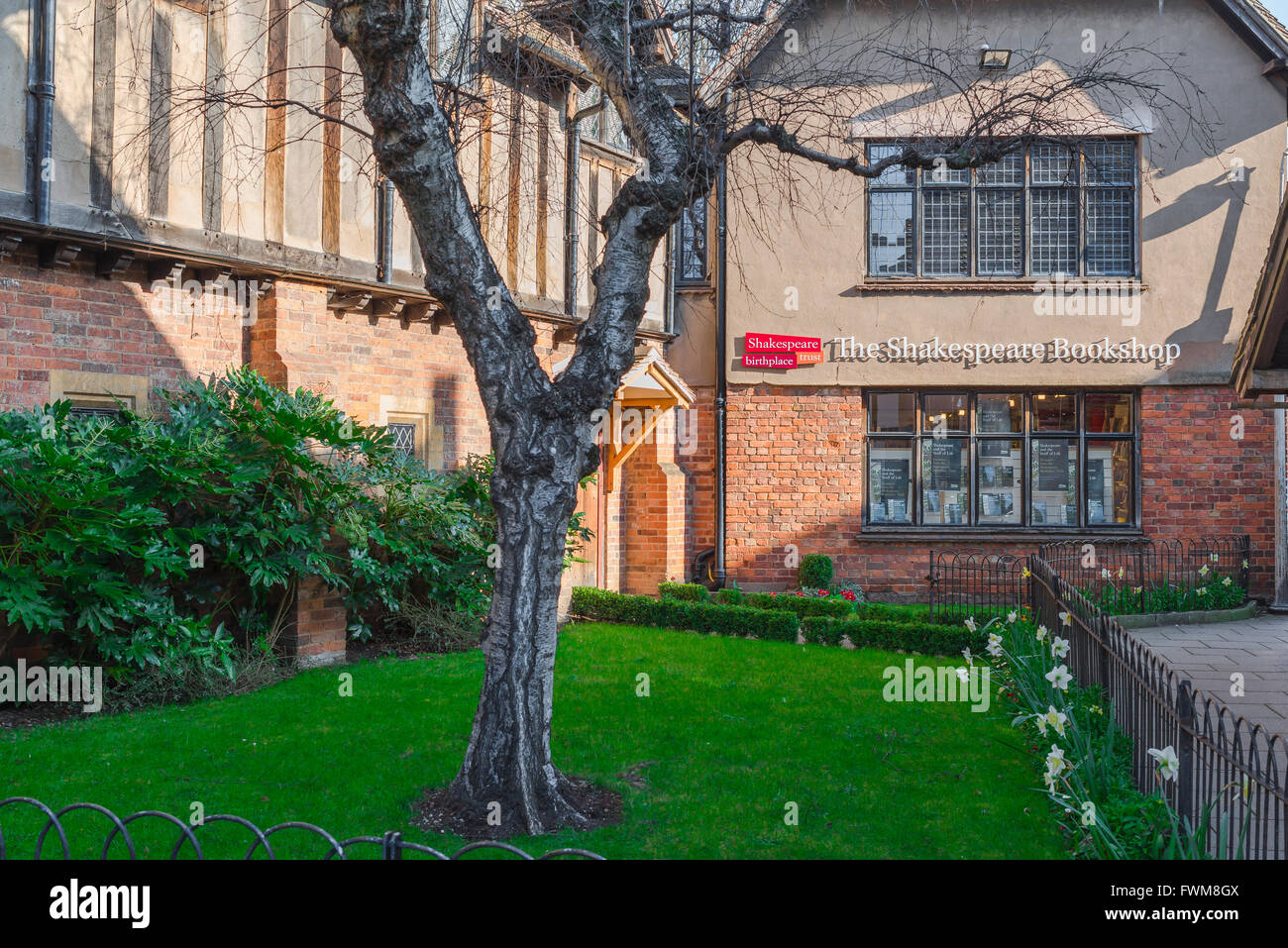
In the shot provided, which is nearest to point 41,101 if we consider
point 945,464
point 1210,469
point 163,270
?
point 163,270

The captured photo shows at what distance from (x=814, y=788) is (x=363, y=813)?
8.78 feet

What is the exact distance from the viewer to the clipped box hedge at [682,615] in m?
11.7

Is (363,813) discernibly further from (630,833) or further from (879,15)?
(879,15)

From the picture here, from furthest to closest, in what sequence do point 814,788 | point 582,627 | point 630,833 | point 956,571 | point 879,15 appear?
point 879,15 → point 956,571 → point 582,627 → point 814,788 → point 630,833

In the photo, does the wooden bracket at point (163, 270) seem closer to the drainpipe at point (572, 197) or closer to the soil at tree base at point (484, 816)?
the drainpipe at point (572, 197)

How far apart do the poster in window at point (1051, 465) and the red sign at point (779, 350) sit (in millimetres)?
3739

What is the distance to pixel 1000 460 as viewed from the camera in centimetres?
1490

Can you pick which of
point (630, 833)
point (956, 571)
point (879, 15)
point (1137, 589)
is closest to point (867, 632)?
point (956, 571)

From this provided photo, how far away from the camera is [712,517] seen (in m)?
15.0

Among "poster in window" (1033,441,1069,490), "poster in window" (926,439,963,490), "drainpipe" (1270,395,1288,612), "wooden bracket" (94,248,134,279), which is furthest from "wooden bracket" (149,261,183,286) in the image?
"drainpipe" (1270,395,1288,612)

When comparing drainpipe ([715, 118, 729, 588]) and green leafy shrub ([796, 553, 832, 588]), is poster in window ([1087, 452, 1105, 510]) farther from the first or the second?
drainpipe ([715, 118, 729, 588])

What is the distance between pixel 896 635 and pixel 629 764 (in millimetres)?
5359

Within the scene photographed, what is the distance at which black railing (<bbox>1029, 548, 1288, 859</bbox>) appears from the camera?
4094 millimetres

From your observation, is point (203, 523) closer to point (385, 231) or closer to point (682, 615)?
point (385, 231)
